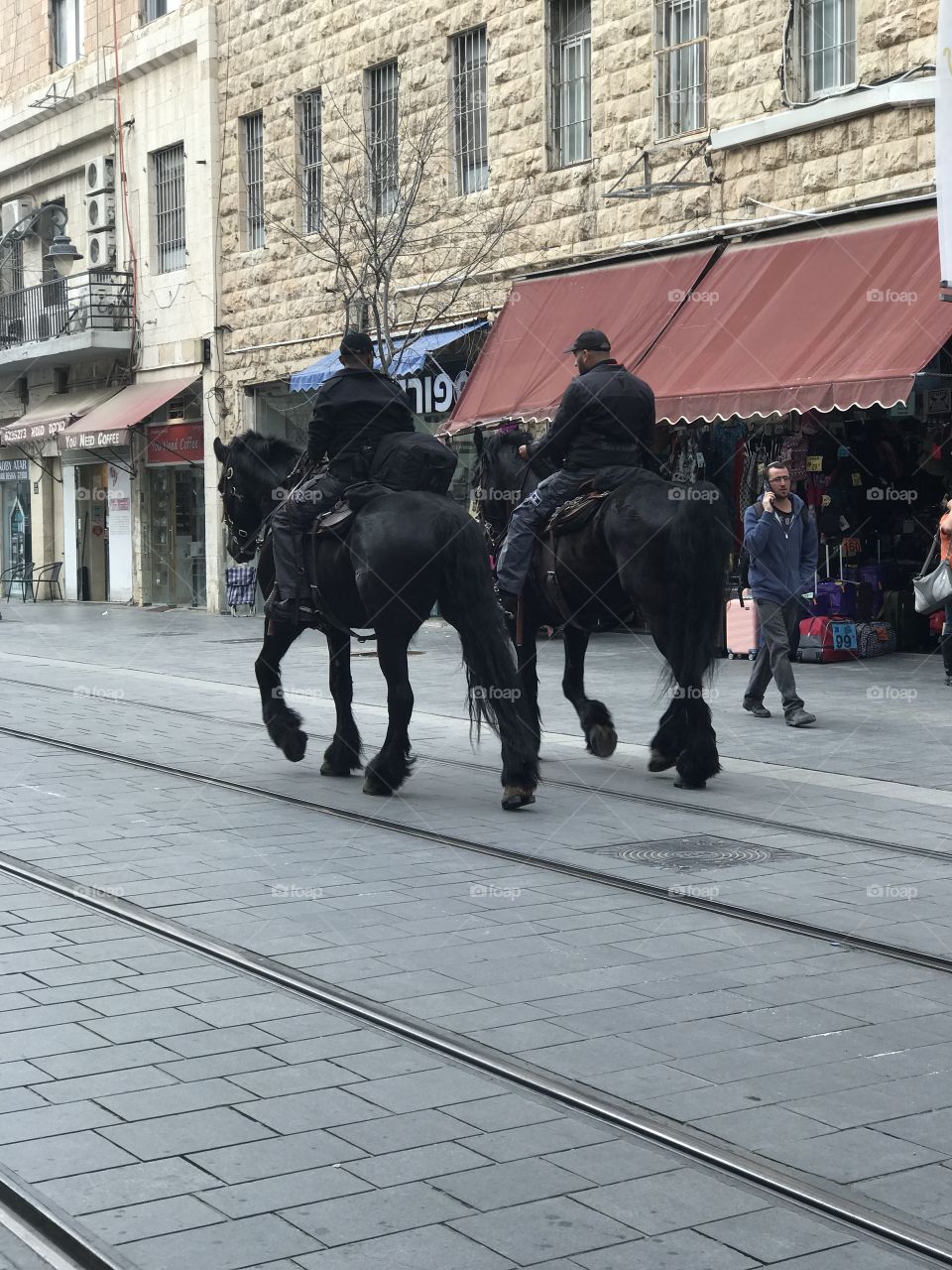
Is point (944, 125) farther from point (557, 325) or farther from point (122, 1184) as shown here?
point (122, 1184)

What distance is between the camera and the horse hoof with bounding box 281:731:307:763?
414 inches

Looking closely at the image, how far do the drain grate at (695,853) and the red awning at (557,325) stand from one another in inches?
409

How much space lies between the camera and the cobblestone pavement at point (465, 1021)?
3789mm

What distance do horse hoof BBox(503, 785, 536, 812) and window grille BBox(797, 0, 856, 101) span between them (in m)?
10.7

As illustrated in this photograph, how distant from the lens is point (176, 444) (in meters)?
30.5

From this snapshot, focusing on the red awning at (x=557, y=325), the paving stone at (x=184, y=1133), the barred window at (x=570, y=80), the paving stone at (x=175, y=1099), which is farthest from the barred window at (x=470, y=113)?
the paving stone at (x=184, y=1133)

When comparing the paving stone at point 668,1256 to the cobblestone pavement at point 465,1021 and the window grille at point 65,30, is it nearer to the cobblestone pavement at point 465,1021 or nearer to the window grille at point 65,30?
the cobblestone pavement at point 465,1021

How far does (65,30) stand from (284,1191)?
34.3 metres

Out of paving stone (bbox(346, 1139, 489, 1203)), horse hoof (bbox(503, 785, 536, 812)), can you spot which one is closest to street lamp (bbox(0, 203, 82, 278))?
horse hoof (bbox(503, 785, 536, 812))

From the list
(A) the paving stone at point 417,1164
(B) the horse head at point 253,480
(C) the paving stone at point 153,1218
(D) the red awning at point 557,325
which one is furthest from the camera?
(D) the red awning at point 557,325

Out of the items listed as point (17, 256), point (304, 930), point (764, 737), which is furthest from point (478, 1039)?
point (17, 256)

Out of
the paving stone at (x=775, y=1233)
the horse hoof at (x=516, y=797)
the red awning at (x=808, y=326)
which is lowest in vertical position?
the paving stone at (x=775, y=1233)

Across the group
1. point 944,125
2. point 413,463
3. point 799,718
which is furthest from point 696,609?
point 944,125

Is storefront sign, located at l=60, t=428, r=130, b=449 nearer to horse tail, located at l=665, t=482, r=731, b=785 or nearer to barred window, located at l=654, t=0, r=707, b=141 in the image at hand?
barred window, located at l=654, t=0, r=707, b=141
